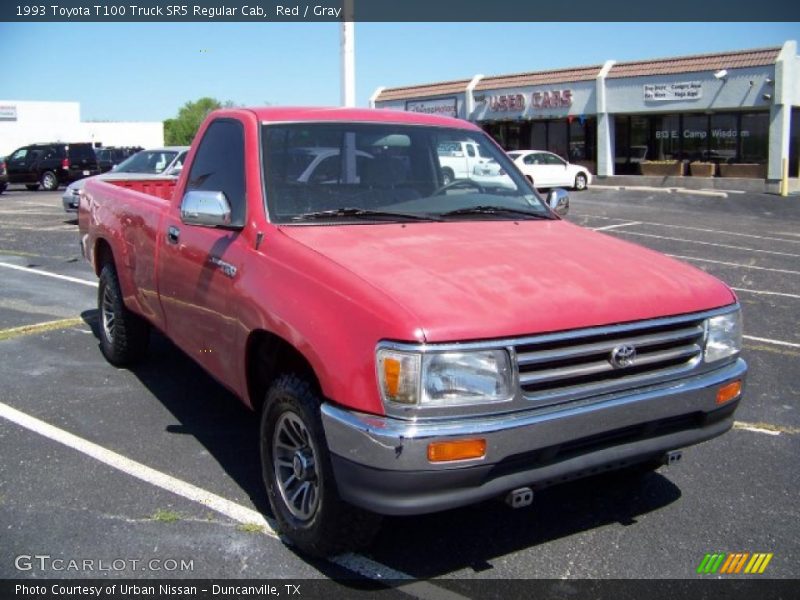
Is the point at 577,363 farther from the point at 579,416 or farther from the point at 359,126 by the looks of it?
the point at 359,126

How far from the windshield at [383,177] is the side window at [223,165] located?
20 centimetres

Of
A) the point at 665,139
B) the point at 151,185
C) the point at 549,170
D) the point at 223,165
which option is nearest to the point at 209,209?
the point at 223,165

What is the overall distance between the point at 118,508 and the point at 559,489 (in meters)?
2.26

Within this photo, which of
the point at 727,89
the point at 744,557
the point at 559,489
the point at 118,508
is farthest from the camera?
the point at 727,89

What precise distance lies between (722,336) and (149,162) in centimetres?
1578

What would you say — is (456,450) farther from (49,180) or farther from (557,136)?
(557,136)

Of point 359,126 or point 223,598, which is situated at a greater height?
point 359,126

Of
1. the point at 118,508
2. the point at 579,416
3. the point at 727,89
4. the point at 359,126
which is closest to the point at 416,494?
the point at 579,416

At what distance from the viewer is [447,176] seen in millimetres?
4613

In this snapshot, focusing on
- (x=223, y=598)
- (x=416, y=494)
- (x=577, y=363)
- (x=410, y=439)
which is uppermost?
(x=577, y=363)

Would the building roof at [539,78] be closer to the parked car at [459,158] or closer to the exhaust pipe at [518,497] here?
the parked car at [459,158]

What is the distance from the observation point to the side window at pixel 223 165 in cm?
416

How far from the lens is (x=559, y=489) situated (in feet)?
13.7

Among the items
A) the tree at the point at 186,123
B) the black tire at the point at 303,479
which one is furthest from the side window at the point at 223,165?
the tree at the point at 186,123
